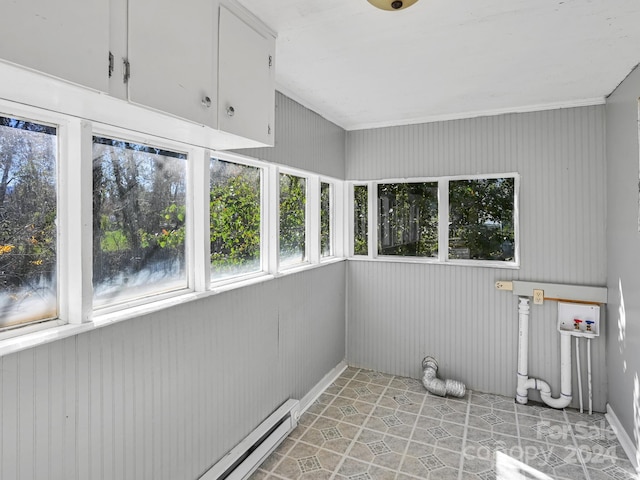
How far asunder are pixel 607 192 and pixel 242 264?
280 centimetres

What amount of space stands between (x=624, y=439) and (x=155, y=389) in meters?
2.97

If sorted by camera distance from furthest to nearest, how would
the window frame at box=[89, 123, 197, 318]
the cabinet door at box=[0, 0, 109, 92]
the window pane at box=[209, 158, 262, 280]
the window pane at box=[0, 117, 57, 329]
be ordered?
the window pane at box=[209, 158, 262, 280] < the window frame at box=[89, 123, 197, 318] < the window pane at box=[0, 117, 57, 329] < the cabinet door at box=[0, 0, 109, 92]

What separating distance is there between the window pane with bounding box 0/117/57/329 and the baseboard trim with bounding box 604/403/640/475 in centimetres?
324

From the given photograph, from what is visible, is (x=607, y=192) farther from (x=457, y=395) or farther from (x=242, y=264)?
(x=242, y=264)

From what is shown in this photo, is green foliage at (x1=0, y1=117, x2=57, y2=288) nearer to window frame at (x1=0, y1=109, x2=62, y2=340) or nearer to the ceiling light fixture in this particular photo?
window frame at (x1=0, y1=109, x2=62, y2=340)

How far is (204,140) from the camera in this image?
179 centimetres

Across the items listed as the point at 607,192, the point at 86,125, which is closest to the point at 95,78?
the point at 86,125

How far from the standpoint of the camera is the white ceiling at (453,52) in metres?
1.73

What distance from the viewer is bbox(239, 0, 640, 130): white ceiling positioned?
173cm

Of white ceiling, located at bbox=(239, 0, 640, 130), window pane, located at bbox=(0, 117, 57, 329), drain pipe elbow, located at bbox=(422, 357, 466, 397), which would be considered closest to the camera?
window pane, located at bbox=(0, 117, 57, 329)

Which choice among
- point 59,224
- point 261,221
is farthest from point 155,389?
point 261,221

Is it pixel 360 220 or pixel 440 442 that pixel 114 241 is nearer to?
pixel 440 442

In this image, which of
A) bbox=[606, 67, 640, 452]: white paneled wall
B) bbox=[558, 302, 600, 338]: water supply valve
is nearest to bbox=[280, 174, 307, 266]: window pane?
bbox=[558, 302, 600, 338]: water supply valve

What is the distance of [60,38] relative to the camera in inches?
37.9
